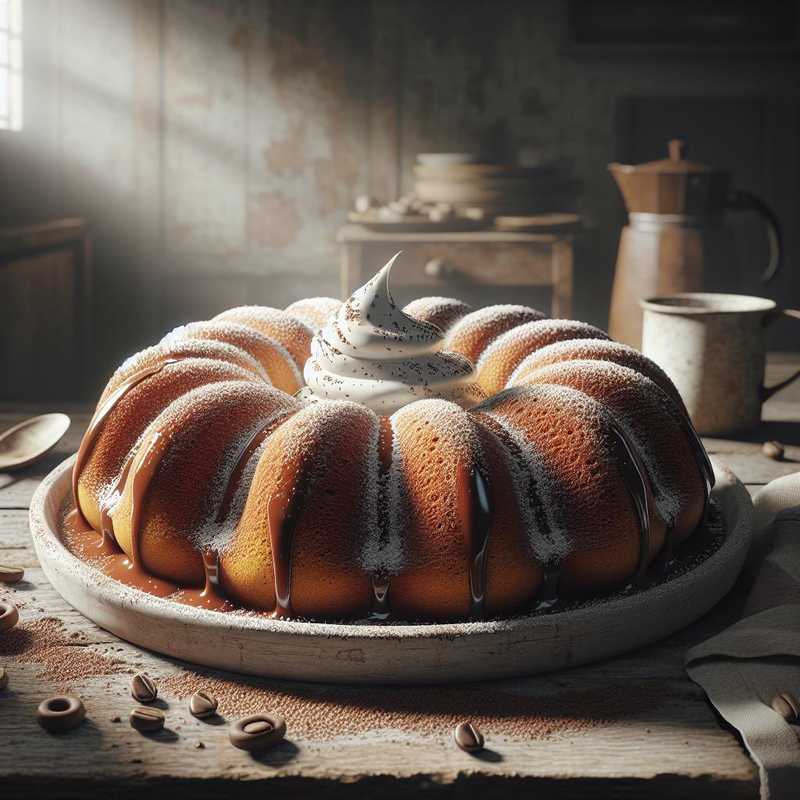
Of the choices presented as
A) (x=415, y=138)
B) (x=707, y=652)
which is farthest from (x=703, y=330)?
(x=415, y=138)

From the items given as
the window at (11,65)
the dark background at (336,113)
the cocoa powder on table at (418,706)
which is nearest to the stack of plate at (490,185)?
the dark background at (336,113)

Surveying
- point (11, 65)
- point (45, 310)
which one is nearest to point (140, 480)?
point (45, 310)

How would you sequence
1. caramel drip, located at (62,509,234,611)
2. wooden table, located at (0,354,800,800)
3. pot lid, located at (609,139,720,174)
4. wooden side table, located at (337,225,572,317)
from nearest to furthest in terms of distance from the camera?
1. wooden table, located at (0,354,800,800)
2. caramel drip, located at (62,509,234,611)
3. pot lid, located at (609,139,720,174)
4. wooden side table, located at (337,225,572,317)

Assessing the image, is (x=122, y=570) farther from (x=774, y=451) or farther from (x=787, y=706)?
(x=774, y=451)

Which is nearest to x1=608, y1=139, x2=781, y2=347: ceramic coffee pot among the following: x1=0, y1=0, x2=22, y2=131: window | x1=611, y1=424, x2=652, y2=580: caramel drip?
x1=611, y1=424, x2=652, y2=580: caramel drip

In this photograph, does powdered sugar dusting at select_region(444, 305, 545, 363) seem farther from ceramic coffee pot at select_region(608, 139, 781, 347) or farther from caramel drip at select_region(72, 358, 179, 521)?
ceramic coffee pot at select_region(608, 139, 781, 347)

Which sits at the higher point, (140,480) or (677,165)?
(677,165)

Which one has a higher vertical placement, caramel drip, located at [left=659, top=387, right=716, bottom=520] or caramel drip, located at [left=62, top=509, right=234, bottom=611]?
caramel drip, located at [left=659, top=387, right=716, bottom=520]

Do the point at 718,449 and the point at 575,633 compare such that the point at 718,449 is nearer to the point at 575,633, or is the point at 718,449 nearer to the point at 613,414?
the point at 613,414
